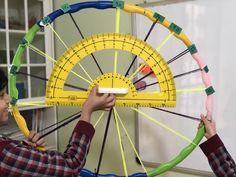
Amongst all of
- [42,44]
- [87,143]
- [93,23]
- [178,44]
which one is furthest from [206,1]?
[42,44]

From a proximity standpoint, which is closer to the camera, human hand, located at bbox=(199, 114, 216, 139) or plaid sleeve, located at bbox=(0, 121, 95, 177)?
plaid sleeve, located at bbox=(0, 121, 95, 177)

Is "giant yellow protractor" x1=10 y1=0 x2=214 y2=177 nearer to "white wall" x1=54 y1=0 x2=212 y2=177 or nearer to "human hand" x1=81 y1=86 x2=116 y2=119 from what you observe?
"human hand" x1=81 y1=86 x2=116 y2=119

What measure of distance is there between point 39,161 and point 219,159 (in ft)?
1.72

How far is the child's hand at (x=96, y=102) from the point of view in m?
0.94

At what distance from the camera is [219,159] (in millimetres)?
963

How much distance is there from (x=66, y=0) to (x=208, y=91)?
42.9 inches

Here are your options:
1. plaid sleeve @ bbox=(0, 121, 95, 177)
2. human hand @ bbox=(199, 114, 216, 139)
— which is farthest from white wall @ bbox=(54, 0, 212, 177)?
plaid sleeve @ bbox=(0, 121, 95, 177)

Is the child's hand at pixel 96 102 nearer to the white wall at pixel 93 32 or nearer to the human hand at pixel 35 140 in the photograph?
the human hand at pixel 35 140

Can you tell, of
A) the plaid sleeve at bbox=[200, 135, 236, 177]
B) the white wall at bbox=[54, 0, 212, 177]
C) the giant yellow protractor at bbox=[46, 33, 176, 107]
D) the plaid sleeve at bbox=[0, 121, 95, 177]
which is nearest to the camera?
the plaid sleeve at bbox=[0, 121, 95, 177]

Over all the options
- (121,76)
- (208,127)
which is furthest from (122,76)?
(208,127)

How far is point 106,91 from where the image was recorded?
1.00 metres

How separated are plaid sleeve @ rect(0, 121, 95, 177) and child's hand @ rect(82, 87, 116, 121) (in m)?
0.11

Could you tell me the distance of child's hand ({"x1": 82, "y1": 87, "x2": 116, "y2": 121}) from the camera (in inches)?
37.2

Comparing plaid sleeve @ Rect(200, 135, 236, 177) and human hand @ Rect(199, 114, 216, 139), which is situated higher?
human hand @ Rect(199, 114, 216, 139)
